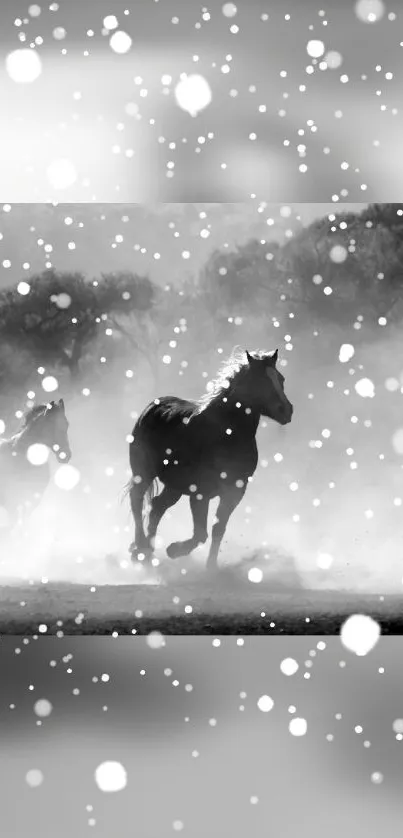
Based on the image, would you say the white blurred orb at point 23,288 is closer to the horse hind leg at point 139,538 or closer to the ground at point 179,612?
the horse hind leg at point 139,538

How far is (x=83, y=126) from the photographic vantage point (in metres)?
1.82

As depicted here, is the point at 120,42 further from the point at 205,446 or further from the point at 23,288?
the point at 205,446

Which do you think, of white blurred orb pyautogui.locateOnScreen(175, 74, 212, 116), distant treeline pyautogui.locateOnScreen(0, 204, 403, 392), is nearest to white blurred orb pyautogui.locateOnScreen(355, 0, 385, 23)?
white blurred orb pyautogui.locateOnScreen(175, 74, 212, 116)

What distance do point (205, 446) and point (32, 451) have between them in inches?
14.4

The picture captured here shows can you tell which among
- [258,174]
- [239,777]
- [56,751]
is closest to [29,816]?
[56,751]

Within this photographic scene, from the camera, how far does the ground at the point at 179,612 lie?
174 centimetres

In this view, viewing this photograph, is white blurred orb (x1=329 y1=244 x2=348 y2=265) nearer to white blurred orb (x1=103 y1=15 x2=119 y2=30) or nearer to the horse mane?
the horse mane

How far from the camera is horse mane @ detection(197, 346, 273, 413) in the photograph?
1792 mm

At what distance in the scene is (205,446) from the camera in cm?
182

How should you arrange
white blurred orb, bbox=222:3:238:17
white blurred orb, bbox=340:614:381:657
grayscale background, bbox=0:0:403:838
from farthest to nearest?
1. white blurred orb, bbox=222:3:238:17
2. white blurred orb, bbox=340:614:381:657
3. grayscale background, bbox=0:0:403:838

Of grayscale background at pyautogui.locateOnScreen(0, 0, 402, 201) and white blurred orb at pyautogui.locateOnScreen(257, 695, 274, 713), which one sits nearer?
white blurred orb at pyautogui.locateOnScreen(257, 695, 274, 713)

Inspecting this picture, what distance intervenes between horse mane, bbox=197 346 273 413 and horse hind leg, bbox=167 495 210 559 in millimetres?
198

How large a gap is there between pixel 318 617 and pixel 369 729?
0.24 m

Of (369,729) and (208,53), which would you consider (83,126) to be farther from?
(369,729)
